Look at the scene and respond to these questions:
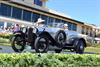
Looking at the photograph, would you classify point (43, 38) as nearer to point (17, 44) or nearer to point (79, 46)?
point (17, 44)

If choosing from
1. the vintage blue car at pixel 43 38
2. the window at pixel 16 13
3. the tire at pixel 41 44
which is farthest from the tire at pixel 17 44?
the window at pixel 16 13

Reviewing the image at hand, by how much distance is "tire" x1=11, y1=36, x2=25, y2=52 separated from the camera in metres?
13.3

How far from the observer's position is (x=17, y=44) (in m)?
13.5

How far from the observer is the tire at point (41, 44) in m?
12.7

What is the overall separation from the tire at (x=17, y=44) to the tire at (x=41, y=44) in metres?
0.84

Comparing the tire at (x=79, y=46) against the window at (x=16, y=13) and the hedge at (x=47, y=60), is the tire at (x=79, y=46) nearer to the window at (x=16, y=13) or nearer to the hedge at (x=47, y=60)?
the hedge at (x=47, y=60)

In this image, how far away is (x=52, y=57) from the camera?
30.6 ft

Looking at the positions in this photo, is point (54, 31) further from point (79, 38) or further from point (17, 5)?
point (17, 5)

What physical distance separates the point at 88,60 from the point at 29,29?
306 cm

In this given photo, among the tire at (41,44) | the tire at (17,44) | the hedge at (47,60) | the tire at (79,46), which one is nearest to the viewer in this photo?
the hedge at (47,60)

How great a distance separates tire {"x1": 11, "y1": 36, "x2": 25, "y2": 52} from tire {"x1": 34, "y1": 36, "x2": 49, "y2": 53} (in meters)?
0.84

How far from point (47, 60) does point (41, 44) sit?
398cm

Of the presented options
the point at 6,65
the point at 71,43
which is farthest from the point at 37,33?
the point at 6,65

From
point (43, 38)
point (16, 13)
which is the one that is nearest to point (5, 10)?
point (16, 13)
